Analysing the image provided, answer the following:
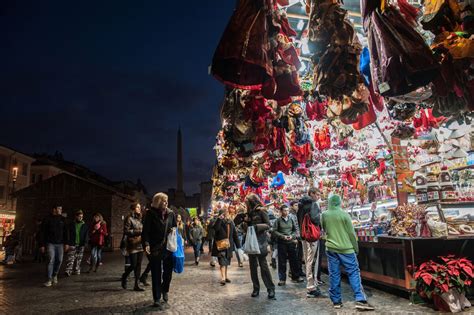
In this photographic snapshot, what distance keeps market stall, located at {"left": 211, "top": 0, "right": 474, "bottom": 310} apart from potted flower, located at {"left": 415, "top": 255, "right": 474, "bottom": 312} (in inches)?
11.6

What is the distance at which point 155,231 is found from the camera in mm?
6656

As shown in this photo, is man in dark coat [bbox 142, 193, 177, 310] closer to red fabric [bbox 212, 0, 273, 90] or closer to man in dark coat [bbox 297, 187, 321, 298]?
man in dark coat [bbox 297, 187, 321, 298]

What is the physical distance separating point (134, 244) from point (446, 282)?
6.40 m

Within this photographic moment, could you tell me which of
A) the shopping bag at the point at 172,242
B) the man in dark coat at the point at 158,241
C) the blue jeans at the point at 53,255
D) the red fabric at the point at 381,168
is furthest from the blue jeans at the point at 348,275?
the blue jeans at the point at 53,255

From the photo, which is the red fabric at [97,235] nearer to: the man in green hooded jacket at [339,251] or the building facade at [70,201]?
the man in green hooded jacket at [339,251]

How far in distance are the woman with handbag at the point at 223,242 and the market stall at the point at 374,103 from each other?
7.03 feet

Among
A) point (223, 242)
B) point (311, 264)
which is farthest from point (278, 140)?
point (223, 242)

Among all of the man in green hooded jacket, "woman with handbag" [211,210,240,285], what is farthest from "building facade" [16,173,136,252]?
the man in green hooded jacket

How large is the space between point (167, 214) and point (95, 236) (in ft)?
22.0

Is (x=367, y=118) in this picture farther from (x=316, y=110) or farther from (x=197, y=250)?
(x=197, y=250)

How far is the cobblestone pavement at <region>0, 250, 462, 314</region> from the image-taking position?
6074 millimetres

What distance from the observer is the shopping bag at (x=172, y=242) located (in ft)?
21.7

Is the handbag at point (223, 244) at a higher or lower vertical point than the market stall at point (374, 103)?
lower

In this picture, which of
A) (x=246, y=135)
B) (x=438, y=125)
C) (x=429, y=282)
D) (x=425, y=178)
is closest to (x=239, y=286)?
(x=246, y=135)
